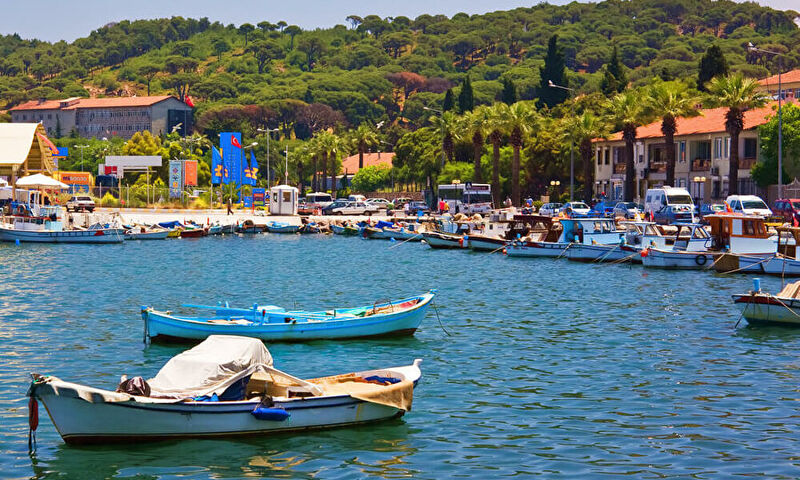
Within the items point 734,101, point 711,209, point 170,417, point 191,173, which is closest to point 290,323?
point 170,417

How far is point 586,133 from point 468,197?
1290 cm

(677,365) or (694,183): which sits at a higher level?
(694,183)

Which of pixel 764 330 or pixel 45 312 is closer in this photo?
pixel 764 330

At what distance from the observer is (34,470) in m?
16.2

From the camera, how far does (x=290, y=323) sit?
27188 millimetres

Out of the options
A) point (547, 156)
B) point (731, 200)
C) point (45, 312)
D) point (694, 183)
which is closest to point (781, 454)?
point (45, 312)

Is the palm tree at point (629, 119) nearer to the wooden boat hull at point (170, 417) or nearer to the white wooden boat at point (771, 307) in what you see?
the white wooden boat at point (771, 307)

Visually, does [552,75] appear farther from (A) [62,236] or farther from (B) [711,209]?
(A) [62,236]

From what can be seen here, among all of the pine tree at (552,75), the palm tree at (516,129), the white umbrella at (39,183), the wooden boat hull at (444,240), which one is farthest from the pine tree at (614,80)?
the white umbrella at (39,183)

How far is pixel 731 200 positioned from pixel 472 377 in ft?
152

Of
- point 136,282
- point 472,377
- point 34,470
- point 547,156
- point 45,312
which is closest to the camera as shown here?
point 34,470

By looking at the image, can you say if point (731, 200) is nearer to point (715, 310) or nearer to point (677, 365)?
point (715, 310)

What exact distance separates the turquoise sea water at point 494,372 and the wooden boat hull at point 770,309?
445mm

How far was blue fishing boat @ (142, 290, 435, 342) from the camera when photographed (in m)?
26.7
